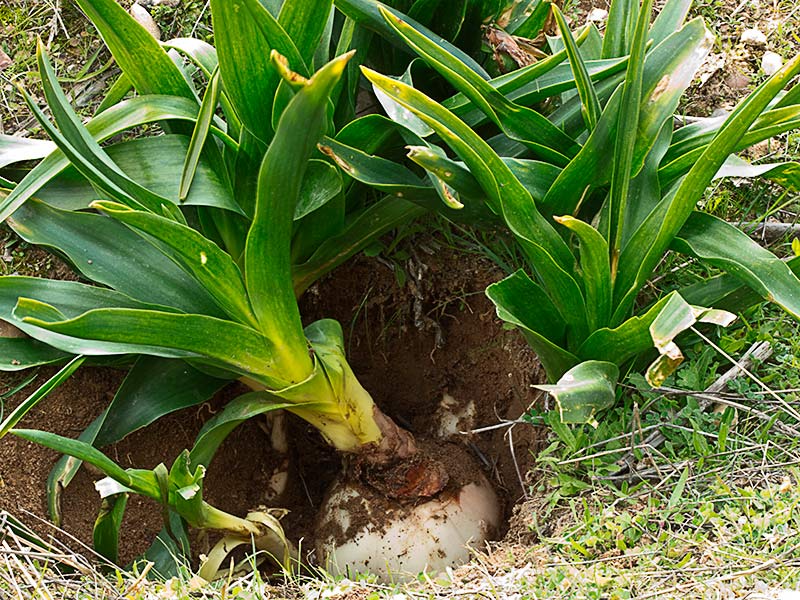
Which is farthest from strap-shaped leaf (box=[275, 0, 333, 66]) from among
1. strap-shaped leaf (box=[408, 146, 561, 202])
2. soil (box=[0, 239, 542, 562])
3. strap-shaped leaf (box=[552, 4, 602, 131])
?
soil (box=[0, 239, 542, 562])

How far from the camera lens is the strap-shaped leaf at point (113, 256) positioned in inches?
50.8

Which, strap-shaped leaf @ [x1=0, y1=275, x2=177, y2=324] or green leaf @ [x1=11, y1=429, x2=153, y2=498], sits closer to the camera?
green leaf @ [x1=11, y1=429, x2=153, y2=498]

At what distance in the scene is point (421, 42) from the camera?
118cm

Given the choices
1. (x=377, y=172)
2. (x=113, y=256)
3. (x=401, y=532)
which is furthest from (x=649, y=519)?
(x=113, y=256)

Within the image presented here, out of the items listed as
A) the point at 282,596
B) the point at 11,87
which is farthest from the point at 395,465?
the point at 11,87

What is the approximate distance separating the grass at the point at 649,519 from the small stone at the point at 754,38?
413 millimetres

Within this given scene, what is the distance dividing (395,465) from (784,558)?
0.66 m

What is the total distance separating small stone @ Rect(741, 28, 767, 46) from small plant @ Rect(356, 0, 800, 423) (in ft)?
1.48

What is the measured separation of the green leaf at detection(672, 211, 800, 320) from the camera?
117cm

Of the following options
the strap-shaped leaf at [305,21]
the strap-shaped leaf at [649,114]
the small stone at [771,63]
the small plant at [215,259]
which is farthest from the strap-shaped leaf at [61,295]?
the small stone at [771,63]

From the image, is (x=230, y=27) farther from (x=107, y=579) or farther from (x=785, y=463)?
(x=785, y=463)

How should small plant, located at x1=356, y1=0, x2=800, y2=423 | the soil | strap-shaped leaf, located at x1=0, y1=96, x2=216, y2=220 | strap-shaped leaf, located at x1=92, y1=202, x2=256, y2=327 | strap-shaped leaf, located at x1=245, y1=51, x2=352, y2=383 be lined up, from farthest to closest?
the soil → strap-shaped leaf, located at x1=0, y1=96, x2=216, y2=220 → small plant, located at x1=356, y1=0, x2=800, y2=423 → strap-shaped leaf, located at x1=92, y1=202, x2=256, y2=327 → strap-shaped leaf, located at x1=245, y1=51, x2=352, y2=383

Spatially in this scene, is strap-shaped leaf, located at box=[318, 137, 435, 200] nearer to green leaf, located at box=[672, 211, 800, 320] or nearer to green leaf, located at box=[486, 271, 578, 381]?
green leaf, located at box=[486, 271, 578, 381]

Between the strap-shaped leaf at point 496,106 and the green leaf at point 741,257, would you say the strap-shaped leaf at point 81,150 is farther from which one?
the green leaf at point 741,257
